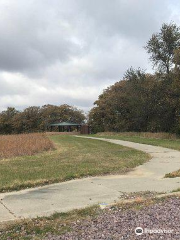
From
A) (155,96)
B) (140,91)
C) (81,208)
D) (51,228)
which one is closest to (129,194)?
(81,208)

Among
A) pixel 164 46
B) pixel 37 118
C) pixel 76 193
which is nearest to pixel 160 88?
pixel 164 46

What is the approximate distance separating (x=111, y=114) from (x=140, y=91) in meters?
17.1

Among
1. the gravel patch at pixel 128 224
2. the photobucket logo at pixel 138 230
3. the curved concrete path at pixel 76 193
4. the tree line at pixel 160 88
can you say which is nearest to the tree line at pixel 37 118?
the tree line at pixel 160 88

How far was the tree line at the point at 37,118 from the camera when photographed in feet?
223

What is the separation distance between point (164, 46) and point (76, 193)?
26961 millimetres

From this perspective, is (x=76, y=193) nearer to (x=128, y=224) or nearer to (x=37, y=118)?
(x=128, y=224)

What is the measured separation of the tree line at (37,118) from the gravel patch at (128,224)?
62501mm

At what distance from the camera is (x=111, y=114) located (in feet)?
158

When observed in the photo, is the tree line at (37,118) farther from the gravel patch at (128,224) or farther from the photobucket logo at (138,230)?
the photobucket logo at (138,230)

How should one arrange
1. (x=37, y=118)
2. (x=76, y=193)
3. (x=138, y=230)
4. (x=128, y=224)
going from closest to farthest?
(x=138, y=230), (x=128, y=224), (x=76, y=193), (x=37, y=118)

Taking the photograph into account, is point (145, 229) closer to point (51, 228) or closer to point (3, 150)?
point (51, 228)

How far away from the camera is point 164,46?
29844 millimetres

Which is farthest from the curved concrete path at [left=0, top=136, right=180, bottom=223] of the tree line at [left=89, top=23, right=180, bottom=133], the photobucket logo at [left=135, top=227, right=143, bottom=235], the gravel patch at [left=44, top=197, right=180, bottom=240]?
the tree line at [left=89, top=23, right=180, bottom=133]

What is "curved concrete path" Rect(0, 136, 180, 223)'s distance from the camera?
4832 mm
